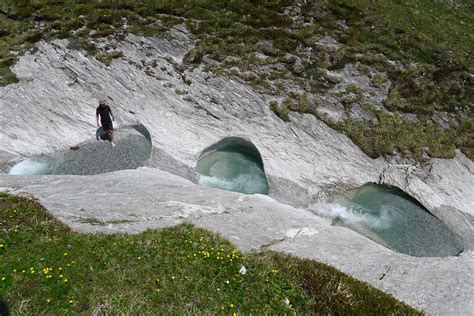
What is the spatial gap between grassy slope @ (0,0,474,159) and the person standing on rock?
657 centimetres

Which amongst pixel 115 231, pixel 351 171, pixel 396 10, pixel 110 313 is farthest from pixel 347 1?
pixel 110 313

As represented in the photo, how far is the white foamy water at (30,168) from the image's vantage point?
92.4 ft

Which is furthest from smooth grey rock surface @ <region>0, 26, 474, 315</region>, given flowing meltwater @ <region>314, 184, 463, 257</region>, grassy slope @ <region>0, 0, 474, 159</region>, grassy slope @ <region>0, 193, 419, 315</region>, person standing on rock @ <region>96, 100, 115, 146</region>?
grassy slope @ <region>0, 193, 419, 315</region>

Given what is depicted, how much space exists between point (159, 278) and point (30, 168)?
2117 centimetres

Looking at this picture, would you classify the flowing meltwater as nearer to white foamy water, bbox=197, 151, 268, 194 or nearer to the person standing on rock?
white foamy water, bbox=197, 151, 268, 194

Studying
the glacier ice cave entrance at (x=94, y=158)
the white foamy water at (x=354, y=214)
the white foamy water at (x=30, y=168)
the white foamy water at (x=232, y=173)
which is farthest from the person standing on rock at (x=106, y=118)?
the white foamy water at (x=354, y=214)

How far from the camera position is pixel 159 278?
12.8 meters

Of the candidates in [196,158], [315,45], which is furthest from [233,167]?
[315,45]

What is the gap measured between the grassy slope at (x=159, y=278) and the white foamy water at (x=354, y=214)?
14.2 m

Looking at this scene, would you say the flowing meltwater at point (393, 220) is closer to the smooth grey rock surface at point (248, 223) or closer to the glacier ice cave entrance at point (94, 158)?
the smooth grey rock surface at point (248, 223)

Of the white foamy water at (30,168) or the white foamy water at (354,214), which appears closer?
the white foamy water at (354,214)

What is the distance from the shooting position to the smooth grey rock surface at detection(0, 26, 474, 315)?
20250 mm

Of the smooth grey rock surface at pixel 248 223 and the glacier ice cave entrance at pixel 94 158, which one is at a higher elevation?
the smooth grey rock surface at pixel 248 223

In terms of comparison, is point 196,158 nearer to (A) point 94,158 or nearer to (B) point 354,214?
(A) point 94,158
